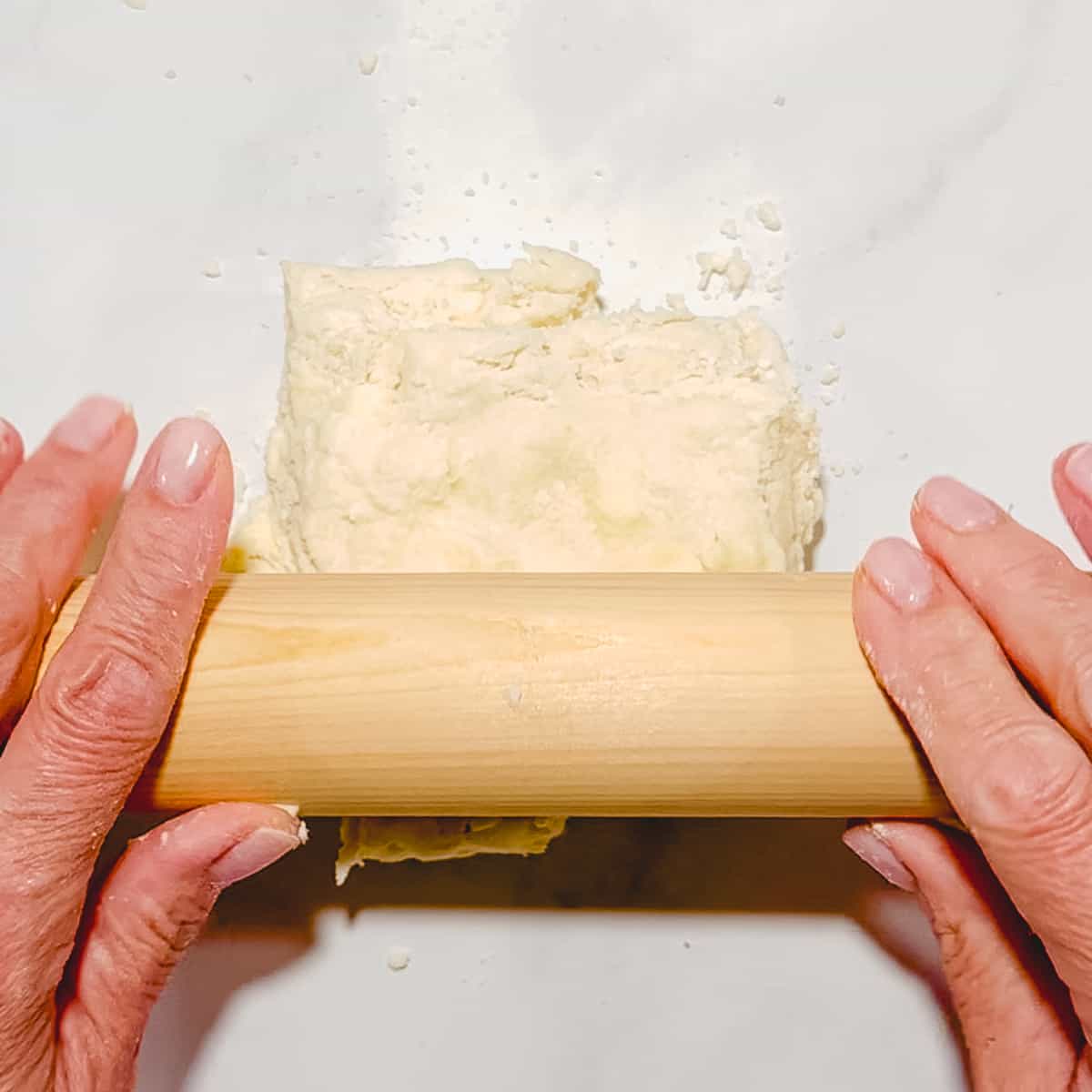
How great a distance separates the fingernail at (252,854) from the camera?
107cm

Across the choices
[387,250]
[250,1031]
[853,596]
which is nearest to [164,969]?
[250,1031]

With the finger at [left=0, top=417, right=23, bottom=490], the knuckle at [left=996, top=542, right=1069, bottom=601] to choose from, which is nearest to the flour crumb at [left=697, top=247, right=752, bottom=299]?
the knuckle at [left=996, top=542, right=1069, bottom=601]

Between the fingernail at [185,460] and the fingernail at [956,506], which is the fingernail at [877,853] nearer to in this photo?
the fingernail at [956,506]

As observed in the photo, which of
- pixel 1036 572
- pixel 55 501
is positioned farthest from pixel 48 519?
pixel 1036 572

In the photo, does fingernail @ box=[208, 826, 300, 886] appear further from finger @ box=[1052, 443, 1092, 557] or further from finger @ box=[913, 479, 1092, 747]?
finger @ box=[1052, 443, 1092, 557]

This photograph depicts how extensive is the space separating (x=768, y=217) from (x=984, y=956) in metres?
0.92

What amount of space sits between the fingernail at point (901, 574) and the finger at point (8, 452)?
856mm

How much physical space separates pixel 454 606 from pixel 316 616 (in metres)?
0.12

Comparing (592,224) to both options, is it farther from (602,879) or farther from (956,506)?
(602,879)

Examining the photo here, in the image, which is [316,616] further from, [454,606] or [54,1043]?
[54,1043]

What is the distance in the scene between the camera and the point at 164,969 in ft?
3.74

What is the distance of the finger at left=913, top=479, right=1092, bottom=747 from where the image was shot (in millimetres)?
942

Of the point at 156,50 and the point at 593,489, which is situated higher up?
the point at 156,50

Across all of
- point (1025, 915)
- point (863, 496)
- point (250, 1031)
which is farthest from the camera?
point (863, 496)
